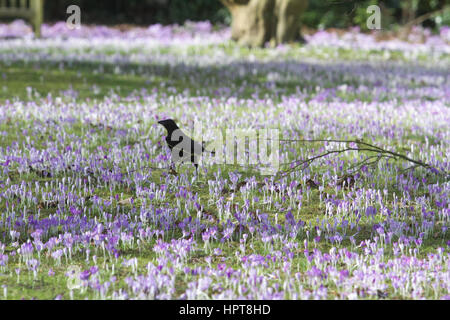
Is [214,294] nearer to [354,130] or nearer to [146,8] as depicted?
[354,130]

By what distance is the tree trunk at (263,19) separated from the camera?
18.6m

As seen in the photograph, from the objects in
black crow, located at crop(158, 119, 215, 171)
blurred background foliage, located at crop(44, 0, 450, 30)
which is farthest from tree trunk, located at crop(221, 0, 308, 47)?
black crow, located at crop(158, 119, 215, 171)

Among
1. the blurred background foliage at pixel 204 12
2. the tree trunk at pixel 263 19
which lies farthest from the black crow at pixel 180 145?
the blurred background foliage at pixel 204 12

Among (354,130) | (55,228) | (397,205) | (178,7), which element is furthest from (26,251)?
(178,7)

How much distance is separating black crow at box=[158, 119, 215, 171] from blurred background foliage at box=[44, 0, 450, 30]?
67.4 feet

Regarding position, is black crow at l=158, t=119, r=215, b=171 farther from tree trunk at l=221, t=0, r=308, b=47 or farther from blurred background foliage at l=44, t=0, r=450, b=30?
blurred background foliage at l=44, t=0, r=450, b=30

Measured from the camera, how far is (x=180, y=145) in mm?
6734

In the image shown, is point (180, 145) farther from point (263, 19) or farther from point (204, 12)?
point (204, 12)

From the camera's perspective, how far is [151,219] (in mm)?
5535

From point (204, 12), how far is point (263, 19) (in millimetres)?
10794

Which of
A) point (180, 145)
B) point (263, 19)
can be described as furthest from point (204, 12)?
point (180, 145)

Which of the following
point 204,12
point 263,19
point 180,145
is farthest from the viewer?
point 204,12

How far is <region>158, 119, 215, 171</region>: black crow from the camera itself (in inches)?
256

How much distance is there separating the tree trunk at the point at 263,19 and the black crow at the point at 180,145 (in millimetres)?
12276
